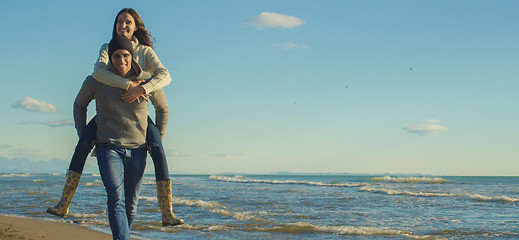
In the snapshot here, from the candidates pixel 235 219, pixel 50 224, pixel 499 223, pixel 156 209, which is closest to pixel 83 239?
pixel 50 224

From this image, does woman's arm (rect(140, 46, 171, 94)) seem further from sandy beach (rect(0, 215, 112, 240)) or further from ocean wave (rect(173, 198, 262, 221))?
ocean wave (rect(173, 198, 262, 221))

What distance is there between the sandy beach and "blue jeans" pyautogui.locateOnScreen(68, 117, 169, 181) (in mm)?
4240

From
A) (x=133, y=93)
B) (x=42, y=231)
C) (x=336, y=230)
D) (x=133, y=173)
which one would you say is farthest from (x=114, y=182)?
(x=336, y=230)

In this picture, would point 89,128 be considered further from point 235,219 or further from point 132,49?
point 235,219

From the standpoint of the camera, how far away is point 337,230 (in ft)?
28.9

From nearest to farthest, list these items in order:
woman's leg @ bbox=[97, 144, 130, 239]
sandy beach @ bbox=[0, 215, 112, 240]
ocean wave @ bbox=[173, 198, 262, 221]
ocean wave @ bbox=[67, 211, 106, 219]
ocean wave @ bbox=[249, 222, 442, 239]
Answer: woman's leg @ bbox=[97, 144, 130, 239] → sandy beach @ bbox=[0, 215, 112, 240] → ocean wave @ bbox=[249, 222, 442, 239] → ocean wave @ bbox=[67, 211, 106, 219] → ocean wave @ bbox=[173, 198, 262, 221]

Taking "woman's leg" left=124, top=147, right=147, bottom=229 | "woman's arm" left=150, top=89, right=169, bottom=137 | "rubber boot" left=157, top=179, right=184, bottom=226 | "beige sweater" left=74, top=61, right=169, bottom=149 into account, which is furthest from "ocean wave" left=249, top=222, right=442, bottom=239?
"beige sweater" left=74, top=61, right=169, bottom=149

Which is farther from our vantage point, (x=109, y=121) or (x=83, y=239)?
(x=83, y=239)

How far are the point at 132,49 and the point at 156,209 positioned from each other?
31.2 feet

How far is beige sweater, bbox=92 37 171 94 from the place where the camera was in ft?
9.87

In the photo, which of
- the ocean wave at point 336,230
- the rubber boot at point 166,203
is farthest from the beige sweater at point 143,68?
the ocean wave at point 336,230

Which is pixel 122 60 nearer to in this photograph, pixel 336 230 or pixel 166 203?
pixel 166 203

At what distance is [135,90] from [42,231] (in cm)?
561

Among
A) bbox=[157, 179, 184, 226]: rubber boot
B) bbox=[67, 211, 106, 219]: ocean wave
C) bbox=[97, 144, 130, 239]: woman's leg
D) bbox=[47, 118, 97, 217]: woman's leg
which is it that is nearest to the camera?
bbox=[97, 144, 130, 239]: woman's leg
